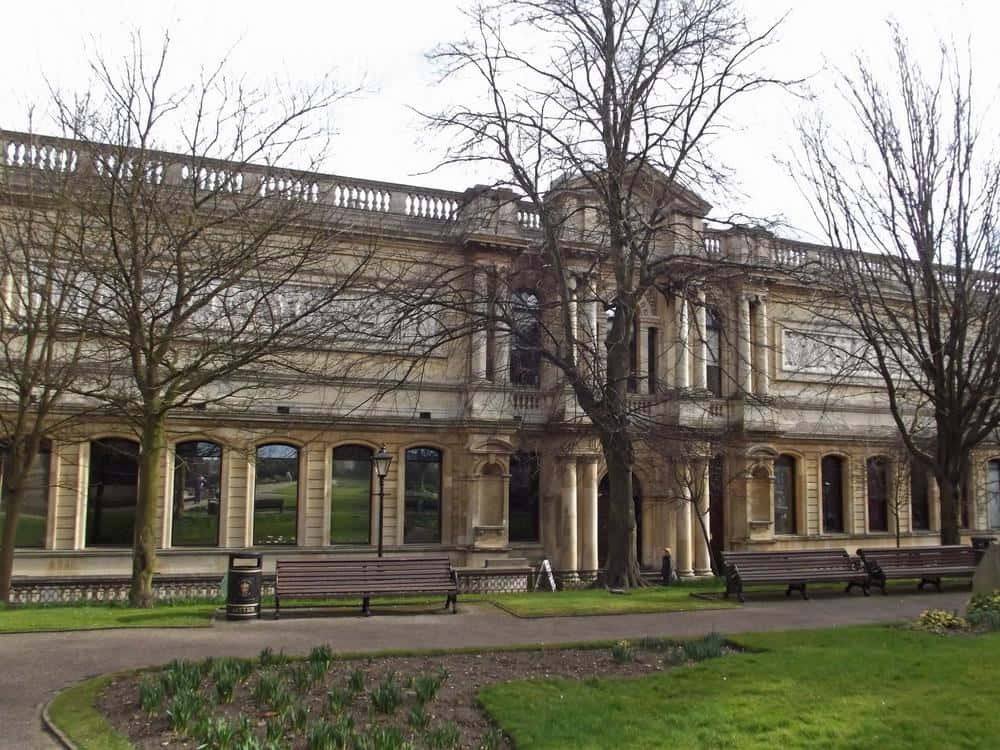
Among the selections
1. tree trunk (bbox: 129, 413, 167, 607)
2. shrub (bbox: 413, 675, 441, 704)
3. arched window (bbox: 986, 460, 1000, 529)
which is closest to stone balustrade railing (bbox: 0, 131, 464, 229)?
tree trunk (bbox: 129, 413, 167, 607)

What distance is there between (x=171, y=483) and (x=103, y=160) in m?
11.6

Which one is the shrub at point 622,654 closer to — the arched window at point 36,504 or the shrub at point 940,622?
the shrub at point 940,622

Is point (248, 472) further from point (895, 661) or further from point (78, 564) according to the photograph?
point (895, 661)

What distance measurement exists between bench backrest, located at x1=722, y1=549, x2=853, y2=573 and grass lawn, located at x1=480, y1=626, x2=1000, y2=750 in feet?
19.7

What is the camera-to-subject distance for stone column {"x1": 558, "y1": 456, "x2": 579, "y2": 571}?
27.7 meters

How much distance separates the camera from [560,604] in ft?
50.6

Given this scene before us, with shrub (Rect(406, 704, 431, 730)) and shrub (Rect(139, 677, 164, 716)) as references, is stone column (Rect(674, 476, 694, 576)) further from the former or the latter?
shrub (Rect(139, 677, 164, 716))

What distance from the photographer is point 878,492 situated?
33.7m

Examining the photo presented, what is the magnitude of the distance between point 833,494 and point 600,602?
67.6 ft

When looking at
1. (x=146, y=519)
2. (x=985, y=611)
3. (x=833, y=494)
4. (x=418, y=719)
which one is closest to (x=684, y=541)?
(x=833, y=494)

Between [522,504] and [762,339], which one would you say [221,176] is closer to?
[522,504]

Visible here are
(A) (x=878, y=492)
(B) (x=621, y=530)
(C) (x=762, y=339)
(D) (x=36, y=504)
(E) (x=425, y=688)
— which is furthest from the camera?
(A) (x=878, y=492)

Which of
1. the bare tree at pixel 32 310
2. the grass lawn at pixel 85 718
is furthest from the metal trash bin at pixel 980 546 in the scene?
the bare tree at pixel 32 310

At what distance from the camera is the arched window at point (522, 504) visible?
2866 centimetres
